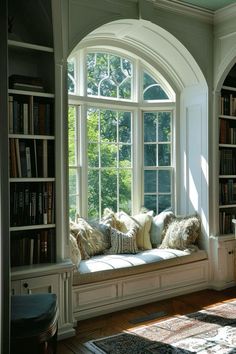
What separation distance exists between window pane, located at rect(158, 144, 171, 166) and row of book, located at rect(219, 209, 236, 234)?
0.99 m

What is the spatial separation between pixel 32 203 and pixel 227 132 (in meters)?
2.74

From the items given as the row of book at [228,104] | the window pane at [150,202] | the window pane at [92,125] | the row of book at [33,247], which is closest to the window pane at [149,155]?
the window pane at [150,202]

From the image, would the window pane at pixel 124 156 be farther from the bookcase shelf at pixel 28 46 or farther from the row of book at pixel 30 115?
the bookcase shelf at pixel 28 46

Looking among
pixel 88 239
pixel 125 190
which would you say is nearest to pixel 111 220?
pixel 88 239

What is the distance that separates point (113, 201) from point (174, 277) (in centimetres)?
120

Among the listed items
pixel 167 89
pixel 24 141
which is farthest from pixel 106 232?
pixel 167 89

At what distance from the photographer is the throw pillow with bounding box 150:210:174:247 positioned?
4.43 meters

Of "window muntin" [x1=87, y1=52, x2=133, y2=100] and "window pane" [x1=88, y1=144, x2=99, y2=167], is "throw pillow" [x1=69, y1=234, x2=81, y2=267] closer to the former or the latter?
"window pane" [x1=88, y1=144, x2=99, y2=167]

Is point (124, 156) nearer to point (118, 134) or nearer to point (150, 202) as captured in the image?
point (118, 134)

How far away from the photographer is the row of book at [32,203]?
2.99 meters

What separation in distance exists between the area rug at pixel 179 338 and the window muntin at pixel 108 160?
1.61m

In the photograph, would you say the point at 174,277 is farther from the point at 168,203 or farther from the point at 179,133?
the point at 179,133

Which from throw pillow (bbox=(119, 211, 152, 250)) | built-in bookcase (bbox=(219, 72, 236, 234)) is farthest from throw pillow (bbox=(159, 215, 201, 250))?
built-in bookcase (bbox=(219, 72, 236, 234))

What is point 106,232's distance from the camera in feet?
13.5
